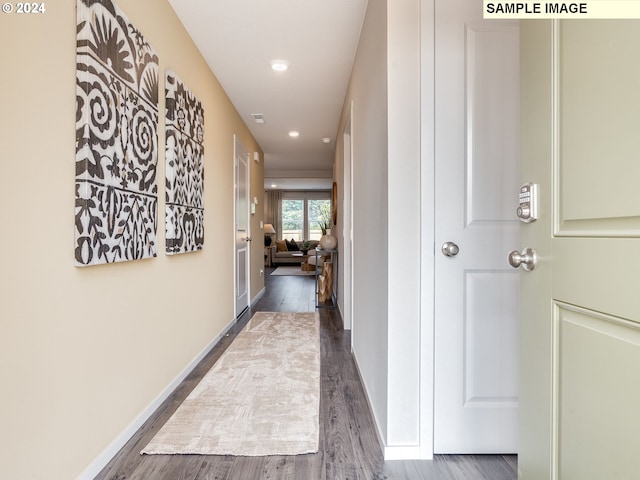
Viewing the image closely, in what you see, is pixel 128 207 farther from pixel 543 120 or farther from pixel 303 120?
pixel 303 120

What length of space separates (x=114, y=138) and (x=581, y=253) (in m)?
1.67

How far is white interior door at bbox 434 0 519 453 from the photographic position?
5.04 ft

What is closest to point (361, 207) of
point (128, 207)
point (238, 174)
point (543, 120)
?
point (128, 207)

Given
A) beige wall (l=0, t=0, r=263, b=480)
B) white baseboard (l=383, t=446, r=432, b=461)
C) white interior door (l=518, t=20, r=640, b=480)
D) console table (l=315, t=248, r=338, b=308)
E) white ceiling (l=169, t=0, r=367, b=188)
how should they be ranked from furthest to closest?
console table (l=315, t=248, r=338, b=308) → white ceiling (l=169, t=0, r=367, b=188) → white baseboard (l=383, t=446, r=432, b=461) → beige wall (l=0, t=0, r=263, b=480) → white interior door (l=518, t=20, r=640, b=480)

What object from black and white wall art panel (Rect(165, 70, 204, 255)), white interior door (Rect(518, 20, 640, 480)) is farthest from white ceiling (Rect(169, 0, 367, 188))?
white interior door (Rect(518, 20, 640, 480))

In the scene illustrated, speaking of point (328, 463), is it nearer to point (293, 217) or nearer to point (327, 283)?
point (327, 283)

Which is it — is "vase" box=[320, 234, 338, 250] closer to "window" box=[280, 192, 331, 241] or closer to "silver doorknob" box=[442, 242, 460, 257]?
"silver doorknob" box=[442, 242, 460, 257]

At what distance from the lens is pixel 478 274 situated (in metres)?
1.56

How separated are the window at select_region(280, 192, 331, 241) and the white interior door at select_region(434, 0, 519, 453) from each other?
1046cm

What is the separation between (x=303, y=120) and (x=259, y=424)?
363 cm

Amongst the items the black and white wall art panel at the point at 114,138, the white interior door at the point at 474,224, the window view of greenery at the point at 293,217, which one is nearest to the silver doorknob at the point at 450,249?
the white interior door at the point at 474,224

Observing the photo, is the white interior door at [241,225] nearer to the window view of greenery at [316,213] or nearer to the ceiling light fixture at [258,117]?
the ceiling light fixture at [258,117]

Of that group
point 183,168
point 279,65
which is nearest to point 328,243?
point 279,65

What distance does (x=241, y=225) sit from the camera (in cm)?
438
